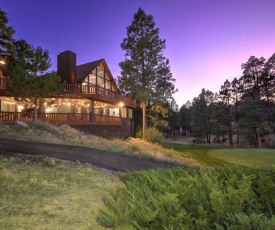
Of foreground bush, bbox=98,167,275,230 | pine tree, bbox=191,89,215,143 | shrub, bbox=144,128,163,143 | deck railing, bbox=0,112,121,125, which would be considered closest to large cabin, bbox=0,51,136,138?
deck railing, bbox=0,112,121,125

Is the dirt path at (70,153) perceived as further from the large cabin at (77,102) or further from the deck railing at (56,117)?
the deck railing at (56,117)

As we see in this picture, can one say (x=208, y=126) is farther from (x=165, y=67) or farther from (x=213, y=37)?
(x=213, y=37)

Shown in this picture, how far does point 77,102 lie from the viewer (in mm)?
28297

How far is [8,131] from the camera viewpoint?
48.9 feet

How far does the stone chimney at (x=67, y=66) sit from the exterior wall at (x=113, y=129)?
7.45 meters

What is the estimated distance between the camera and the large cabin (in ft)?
71.6

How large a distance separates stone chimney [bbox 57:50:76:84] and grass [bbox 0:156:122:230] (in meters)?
19.0

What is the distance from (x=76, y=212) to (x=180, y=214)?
9.89ft

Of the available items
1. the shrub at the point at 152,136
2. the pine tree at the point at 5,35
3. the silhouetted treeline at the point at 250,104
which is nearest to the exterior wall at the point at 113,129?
the shrub at the point at 152,136

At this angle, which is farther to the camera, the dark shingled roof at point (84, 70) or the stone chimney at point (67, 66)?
the dark shingled roof at point (84, 70)

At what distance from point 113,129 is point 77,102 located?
585 cm

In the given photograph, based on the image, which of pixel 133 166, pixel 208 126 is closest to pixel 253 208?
pixel 133 166

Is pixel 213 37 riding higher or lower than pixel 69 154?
higher

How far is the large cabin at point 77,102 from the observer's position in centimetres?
2181
